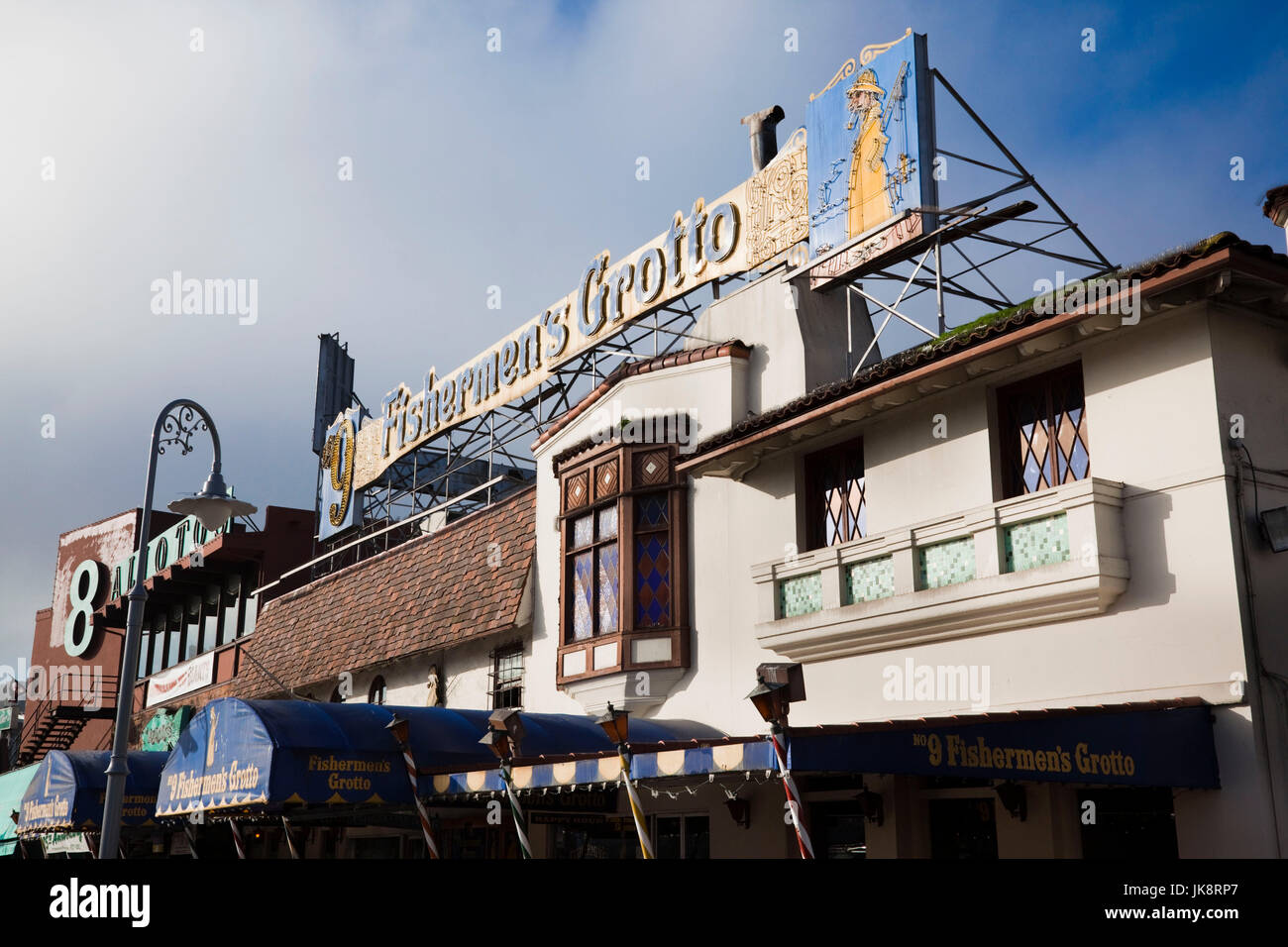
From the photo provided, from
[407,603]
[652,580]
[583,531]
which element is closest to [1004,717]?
[652,580]

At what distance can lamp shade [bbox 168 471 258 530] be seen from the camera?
1331 cm

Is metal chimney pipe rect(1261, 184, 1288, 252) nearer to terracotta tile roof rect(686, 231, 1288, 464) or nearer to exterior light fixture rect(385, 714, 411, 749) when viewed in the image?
terracotta tile roof rect(686, 231, 1288, 464)

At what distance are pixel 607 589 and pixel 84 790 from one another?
8.76 metres

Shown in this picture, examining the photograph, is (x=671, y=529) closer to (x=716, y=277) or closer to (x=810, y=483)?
(x=810, y=483)

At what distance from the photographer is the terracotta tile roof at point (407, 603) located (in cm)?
2034

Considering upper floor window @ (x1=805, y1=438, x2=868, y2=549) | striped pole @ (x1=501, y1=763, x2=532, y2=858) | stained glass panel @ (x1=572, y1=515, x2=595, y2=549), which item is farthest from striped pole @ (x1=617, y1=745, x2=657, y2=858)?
stained glass panel @ (x1=572, y1=515, x2=595, y2=549)

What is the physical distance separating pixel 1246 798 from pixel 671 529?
8.48 meters

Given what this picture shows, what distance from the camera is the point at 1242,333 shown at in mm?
11344

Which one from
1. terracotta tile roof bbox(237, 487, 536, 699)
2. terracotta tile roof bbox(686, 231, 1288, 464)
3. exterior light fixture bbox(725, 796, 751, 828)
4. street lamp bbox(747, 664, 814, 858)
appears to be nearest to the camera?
street lamp bbox(747, 664, 814, 858)

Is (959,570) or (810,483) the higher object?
(810,483)

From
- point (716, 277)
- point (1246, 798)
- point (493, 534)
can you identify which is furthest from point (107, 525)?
point (1246, 798)

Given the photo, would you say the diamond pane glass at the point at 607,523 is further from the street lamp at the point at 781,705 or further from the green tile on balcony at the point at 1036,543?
the street lamp at the point at 781,705

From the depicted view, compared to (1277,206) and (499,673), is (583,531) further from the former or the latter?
(1277,206)

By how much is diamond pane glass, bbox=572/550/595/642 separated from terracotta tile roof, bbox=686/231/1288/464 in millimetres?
2609
